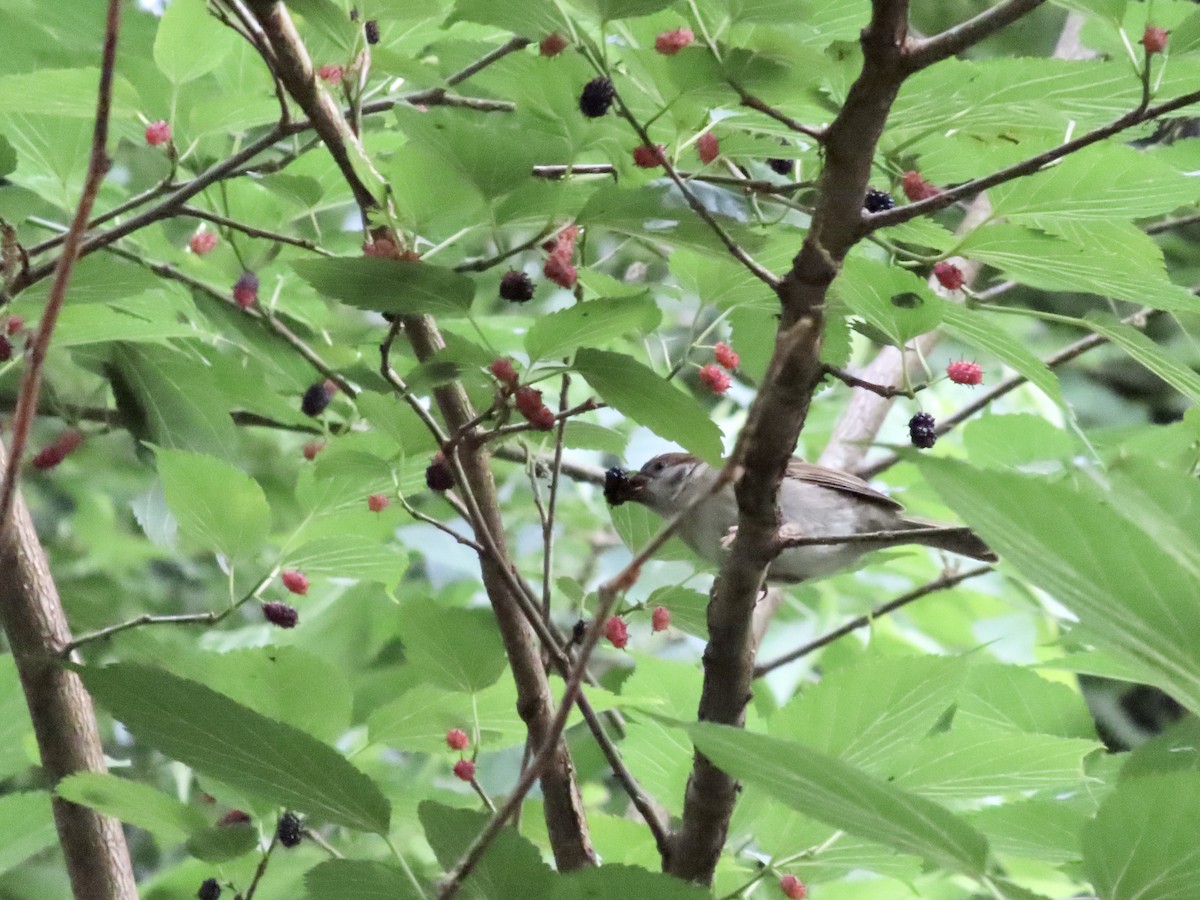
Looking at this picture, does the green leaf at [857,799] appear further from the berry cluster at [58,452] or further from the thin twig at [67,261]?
the berry cluster at [58,452]

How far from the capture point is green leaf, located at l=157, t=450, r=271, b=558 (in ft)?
5.39

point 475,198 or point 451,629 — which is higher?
point 475,198

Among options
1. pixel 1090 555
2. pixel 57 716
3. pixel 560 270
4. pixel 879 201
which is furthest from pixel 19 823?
pixel 1090 555

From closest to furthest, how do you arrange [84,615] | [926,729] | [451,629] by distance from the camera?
1. [926,729]
2. [451,629]
3. [84,615]

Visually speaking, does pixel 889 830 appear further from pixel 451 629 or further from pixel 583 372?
pixel 451 629

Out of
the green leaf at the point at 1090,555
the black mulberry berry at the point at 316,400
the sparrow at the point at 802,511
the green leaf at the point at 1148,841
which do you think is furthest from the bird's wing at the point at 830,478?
the green leaf at the point at 1090,555

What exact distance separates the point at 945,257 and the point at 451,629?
70 centimetres

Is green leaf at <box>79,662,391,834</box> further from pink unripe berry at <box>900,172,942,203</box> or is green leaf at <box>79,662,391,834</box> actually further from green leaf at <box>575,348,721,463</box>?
pink unripe berry at <box>900,172,942,203</box>

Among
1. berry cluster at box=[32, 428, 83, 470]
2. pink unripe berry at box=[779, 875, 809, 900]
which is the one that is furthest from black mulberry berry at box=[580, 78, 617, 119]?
berry cluster at box=[32, 428, 83, 470]

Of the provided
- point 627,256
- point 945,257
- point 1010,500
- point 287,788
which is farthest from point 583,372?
point 627,256

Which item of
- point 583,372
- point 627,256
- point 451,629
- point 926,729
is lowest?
point 926,729

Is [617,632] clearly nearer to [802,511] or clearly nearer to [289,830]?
[289,830]

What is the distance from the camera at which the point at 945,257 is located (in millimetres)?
1271

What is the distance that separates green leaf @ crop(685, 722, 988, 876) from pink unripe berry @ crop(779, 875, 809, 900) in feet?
2.34
